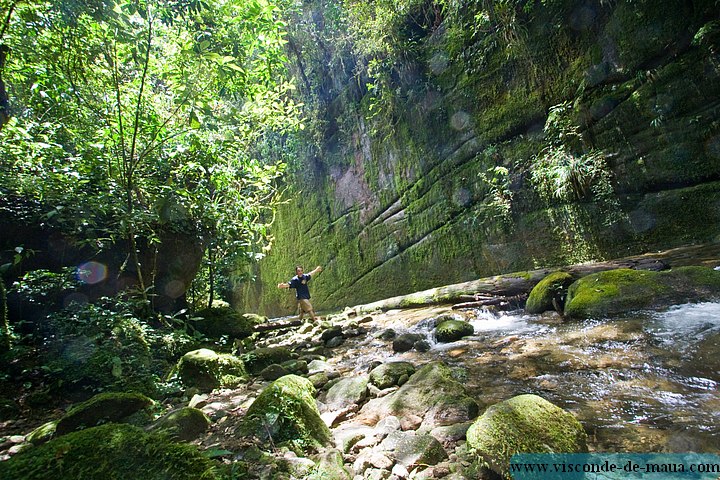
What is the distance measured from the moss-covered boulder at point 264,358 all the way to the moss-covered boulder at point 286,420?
7.26 ft

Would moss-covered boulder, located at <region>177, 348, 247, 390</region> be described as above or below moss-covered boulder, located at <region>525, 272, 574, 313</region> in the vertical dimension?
below

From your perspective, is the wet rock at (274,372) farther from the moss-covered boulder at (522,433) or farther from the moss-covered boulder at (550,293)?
the moss-covered boulder at (550,293)

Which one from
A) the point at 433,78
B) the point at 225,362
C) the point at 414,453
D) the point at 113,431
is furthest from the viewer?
the point at 433,78

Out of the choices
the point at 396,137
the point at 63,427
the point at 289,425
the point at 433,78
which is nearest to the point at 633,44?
the point at 433,78

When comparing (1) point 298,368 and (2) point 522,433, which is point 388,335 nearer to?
(1) point 298,368

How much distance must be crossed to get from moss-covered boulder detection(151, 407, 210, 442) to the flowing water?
6.96ft

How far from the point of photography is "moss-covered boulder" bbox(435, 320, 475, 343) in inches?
185

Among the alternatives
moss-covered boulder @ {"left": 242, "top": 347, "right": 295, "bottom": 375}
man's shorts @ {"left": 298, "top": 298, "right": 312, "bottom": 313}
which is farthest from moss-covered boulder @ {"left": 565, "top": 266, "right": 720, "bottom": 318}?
man's shorts @ {"left": 298, "top": 298, "right": 312, "bottom": 313}

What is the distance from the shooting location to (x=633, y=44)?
6484 mm

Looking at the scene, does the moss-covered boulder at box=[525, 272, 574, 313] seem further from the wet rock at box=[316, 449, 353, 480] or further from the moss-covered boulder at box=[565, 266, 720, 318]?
the wet rock at box=[316, 449, 353, 480]

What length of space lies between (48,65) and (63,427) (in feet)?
17.2

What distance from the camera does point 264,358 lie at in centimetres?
471

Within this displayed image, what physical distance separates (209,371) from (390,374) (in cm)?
219

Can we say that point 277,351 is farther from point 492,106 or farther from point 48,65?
point 492,106
